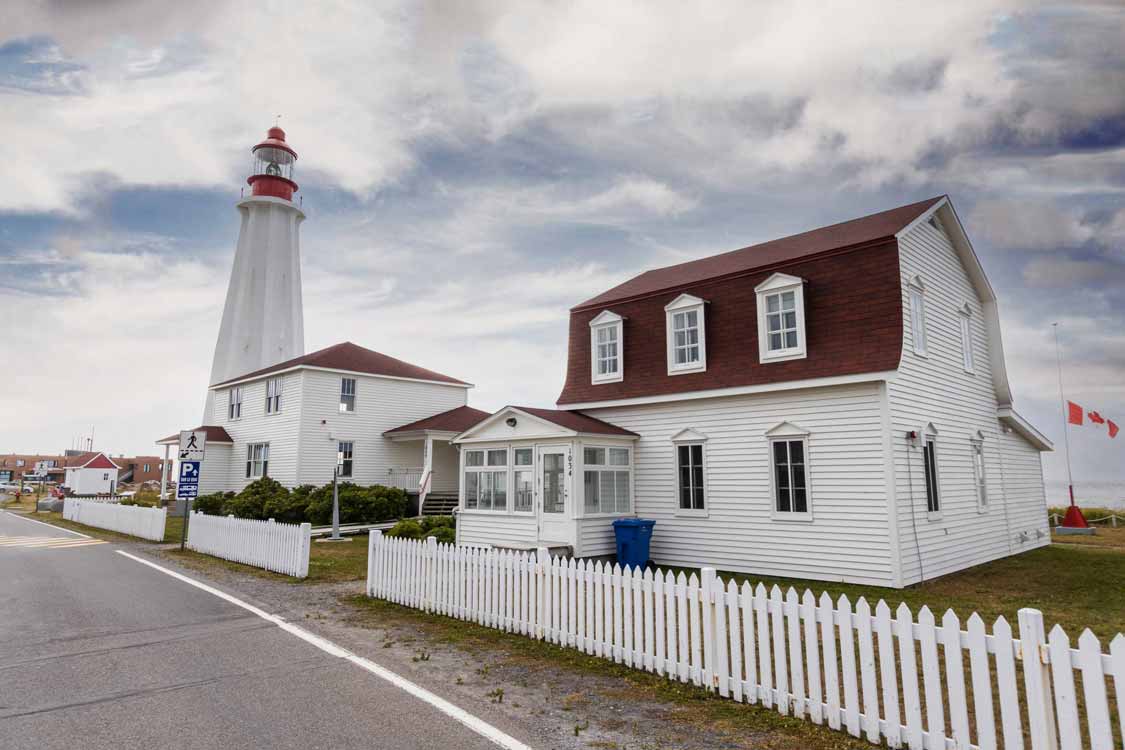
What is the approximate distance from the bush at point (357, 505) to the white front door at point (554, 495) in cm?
1150

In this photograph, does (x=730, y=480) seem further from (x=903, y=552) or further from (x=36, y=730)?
(x=36, y=730)

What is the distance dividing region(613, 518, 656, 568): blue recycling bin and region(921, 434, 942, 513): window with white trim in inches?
228

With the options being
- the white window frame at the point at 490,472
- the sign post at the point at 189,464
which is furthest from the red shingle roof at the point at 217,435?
the white window frame at the point at 490,472

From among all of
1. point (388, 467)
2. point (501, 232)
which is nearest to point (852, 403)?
point (501, 232)

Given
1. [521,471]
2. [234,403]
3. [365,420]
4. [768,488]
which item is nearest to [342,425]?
[365,420]

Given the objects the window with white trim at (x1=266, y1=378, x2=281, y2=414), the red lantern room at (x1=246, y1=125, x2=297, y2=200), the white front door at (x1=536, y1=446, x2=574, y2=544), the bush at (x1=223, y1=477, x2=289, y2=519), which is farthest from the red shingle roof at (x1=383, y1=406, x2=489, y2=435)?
the red lantern room at (x1=246, y1=125, x2=297, y2=200)

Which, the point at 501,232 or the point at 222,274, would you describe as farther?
the point at 222,274

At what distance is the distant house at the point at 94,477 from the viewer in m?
51.5

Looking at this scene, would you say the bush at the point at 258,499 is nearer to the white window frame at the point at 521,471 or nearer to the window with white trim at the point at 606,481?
the white window frame at the point at 521,471

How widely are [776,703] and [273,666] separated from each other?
4979 mm

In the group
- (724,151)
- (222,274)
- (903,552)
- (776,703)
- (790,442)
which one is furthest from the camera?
(222,274)

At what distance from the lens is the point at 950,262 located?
1580 centimetres

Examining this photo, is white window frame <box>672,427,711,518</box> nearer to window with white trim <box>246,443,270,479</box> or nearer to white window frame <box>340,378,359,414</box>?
white window frame <box>340,378,359,414</box>

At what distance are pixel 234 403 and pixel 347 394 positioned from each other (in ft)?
27.2
